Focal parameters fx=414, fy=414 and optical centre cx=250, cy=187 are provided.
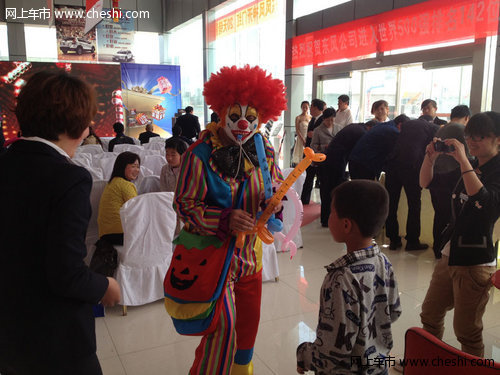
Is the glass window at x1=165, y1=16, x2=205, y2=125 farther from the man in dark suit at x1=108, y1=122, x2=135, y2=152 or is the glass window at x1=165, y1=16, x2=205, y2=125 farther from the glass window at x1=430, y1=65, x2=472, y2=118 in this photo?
the glass window at x1=430, y1=65, x2=472, y2=118

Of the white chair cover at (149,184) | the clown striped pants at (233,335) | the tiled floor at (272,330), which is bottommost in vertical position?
the tiled floor at (272,330)

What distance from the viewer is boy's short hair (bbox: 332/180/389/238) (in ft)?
4.04

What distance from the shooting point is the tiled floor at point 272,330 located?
95.1 inches

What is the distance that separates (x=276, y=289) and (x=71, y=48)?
42.0ft

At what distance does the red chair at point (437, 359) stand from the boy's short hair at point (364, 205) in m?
0.31

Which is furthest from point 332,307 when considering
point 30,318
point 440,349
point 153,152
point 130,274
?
point 153,152

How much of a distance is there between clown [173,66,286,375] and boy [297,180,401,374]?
490 mm

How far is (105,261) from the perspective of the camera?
2996 mm

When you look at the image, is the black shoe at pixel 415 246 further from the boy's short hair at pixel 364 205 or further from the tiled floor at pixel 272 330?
the boy's short hair at pixel 364 205

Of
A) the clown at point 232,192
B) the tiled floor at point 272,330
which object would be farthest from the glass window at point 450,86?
the clown at point 232,192

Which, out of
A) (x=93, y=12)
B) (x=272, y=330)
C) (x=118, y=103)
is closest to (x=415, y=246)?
(x=272, y=330)

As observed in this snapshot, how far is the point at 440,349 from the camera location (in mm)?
1034

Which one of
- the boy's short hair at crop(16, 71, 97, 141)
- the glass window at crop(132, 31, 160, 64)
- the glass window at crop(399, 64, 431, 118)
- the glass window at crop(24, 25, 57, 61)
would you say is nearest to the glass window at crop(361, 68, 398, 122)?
the glass window at crop(399, 64, 431, 118)

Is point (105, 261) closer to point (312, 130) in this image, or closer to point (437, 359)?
point (437, 359)
